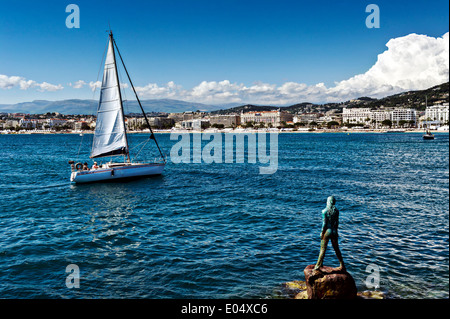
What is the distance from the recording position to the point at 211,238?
13805 mm

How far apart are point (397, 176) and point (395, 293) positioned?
24.2 metres

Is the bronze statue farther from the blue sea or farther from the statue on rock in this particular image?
the blue sea

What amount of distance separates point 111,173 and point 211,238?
1653 cm

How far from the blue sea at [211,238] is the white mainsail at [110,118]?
4093 millimetres

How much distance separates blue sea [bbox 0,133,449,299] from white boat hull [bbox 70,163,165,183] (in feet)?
4.06

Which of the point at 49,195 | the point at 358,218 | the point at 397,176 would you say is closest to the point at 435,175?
the point at 397,176

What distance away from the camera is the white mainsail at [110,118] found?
28272 millimetres

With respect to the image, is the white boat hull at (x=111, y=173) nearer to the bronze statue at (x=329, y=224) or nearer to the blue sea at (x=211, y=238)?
the blue sea at (x=211, y=238)

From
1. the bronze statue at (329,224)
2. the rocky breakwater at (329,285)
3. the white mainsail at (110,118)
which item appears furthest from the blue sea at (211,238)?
the white mainsail at (110,118)

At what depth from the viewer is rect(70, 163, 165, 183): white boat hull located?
27.3 m

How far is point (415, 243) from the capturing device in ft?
42.7

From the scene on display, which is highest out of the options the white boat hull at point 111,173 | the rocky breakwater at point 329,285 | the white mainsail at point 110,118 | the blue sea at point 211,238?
the white mainsail at point 110,118
